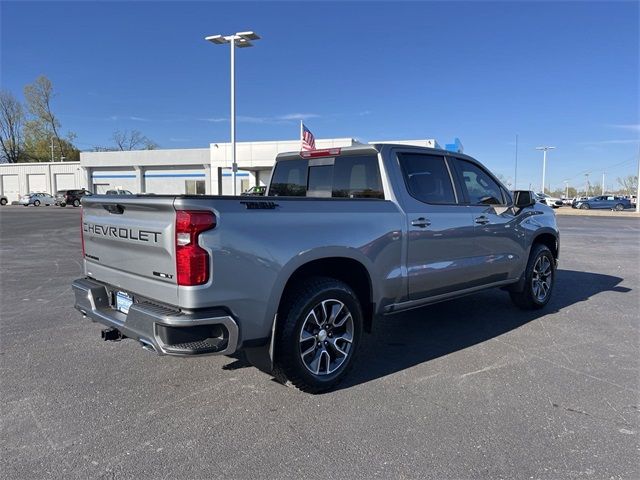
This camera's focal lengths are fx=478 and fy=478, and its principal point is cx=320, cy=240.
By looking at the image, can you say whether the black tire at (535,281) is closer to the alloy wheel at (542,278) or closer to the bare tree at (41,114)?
the alloy wheel at (542,278)

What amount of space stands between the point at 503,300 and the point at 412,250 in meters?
3.37

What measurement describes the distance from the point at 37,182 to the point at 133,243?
6255 centimetres

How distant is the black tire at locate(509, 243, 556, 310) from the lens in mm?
6156

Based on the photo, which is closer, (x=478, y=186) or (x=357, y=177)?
(x=357, y=177)

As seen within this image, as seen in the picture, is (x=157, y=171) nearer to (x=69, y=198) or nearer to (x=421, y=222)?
(x=69, y=198)

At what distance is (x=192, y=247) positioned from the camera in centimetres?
301

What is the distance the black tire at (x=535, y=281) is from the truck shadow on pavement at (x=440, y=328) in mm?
142

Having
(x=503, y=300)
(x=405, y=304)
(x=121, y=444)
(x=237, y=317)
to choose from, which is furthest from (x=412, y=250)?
(x=503, y=300)

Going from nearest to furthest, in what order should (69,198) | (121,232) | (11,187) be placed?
(121,232) < (69,198) < (11,187)

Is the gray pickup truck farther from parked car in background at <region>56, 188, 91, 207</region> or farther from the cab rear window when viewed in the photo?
parked car in background at <region>56, 188, 91, 207</region>

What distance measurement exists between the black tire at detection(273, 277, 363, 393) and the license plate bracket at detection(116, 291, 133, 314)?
1.14 meters

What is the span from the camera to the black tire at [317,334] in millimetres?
3516

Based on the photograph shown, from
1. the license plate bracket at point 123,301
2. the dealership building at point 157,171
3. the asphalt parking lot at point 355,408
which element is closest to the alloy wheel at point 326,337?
the asphalt parking lot at point 355,408

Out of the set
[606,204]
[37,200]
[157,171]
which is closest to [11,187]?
[37,200]
